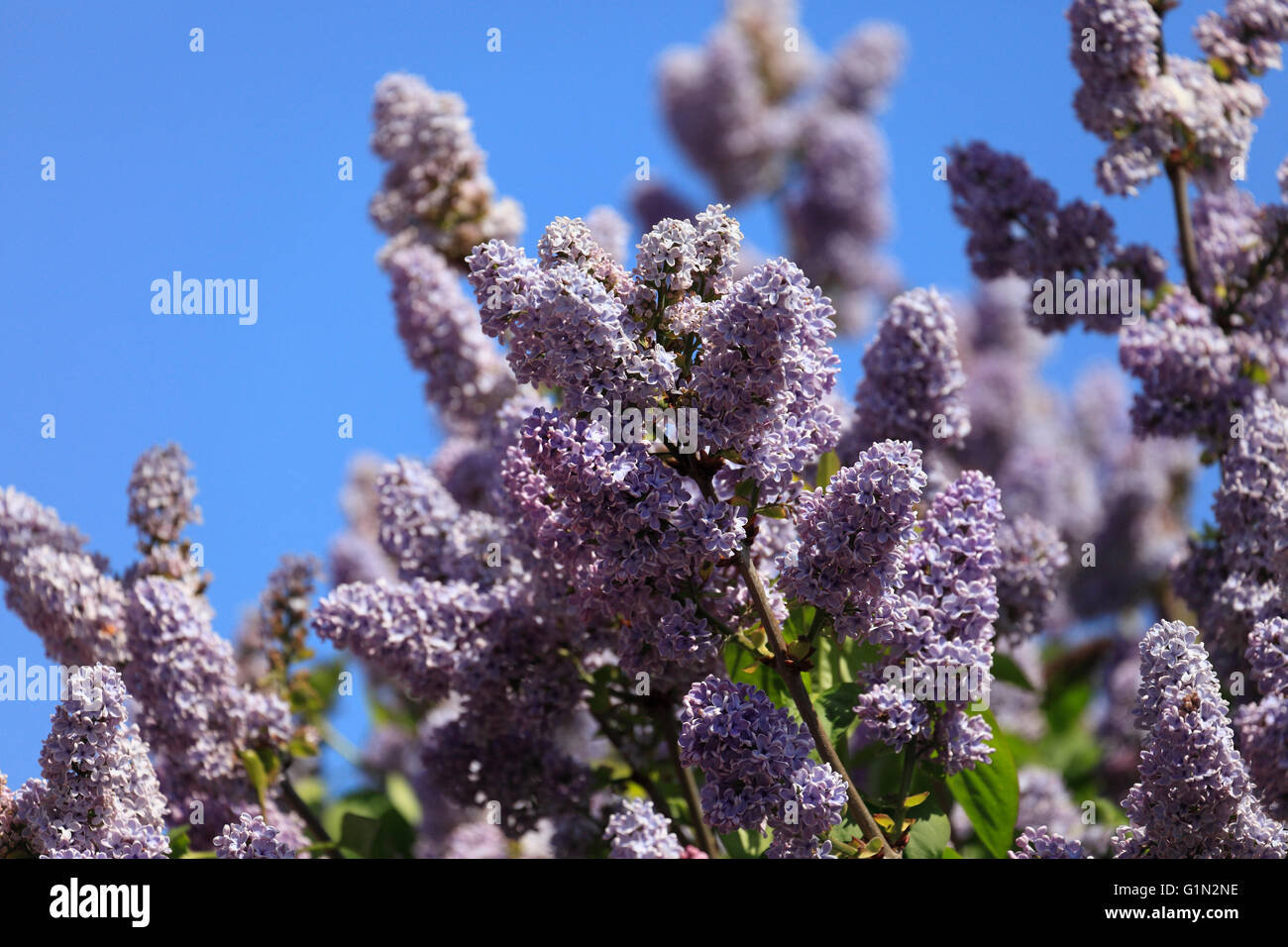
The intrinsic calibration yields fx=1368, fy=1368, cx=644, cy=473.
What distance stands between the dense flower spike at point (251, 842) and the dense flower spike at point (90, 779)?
0.13m

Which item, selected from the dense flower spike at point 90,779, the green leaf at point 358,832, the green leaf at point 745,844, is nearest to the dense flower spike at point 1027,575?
the green leaf at point 745,844

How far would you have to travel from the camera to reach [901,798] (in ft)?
6.51

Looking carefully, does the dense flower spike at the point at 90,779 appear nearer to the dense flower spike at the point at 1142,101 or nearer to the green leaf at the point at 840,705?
the green leaf at the point at 840,705

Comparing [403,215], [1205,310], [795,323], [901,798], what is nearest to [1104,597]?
[1205,310]

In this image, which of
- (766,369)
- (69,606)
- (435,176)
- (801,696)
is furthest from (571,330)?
(435,176)

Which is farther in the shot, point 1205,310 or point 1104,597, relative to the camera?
point 1104,597

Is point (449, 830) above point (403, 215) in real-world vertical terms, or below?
below

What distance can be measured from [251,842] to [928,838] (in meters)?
1.01

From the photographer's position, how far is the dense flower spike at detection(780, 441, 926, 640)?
179 centimetres

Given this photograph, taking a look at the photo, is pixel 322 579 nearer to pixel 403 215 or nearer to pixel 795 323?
pixel 403 215

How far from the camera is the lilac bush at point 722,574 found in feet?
5.93

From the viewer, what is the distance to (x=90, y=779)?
6.57 ft

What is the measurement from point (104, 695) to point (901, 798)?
1.17m

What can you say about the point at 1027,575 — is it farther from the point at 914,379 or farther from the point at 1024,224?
the point at 1024,224
